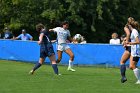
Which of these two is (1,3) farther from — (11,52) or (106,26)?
(11,52)

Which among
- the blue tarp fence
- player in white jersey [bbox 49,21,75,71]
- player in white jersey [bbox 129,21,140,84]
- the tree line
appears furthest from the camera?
the tree line

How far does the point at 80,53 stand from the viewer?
23953 mm

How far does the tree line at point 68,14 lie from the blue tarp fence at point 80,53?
7.93 meters

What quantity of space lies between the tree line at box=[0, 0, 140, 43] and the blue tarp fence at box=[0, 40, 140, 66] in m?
7.93

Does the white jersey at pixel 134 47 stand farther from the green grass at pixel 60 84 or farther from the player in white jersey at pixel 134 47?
the green grass at pixel 60 84

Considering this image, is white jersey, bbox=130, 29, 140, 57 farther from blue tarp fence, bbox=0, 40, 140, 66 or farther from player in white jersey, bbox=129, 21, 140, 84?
blue tarp fence, bbox=0, 40, 140, 66

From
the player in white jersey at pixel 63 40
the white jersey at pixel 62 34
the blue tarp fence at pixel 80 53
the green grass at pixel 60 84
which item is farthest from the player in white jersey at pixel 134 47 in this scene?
the blue tarp fence at pixel 80 53

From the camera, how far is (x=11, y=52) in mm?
26000

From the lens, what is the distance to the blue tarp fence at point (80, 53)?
23250 millimetres

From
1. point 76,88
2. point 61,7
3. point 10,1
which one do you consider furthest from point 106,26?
point 76,88

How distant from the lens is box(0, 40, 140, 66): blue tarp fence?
76.3ft

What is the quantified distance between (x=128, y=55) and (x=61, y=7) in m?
19.2

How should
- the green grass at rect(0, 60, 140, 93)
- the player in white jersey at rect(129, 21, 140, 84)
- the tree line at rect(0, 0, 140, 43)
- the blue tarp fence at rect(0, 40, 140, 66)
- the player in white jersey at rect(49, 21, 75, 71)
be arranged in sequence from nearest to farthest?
the green grass at rect(0, 60, 140, 93) < the player in white jersey at rect(129, 21, 140, 84) < the player in white jersey at rect(49, 21, 75, 71) < the blue tarp fence at rect(0, 40, 140, 66) < the tree line at rect(0, 0, 140, 43)

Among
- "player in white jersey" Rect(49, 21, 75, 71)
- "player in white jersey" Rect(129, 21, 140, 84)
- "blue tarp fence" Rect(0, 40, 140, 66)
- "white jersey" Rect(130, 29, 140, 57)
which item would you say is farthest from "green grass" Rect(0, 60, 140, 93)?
"blue tarp fence" Rect(0, 40, 140, 66)
